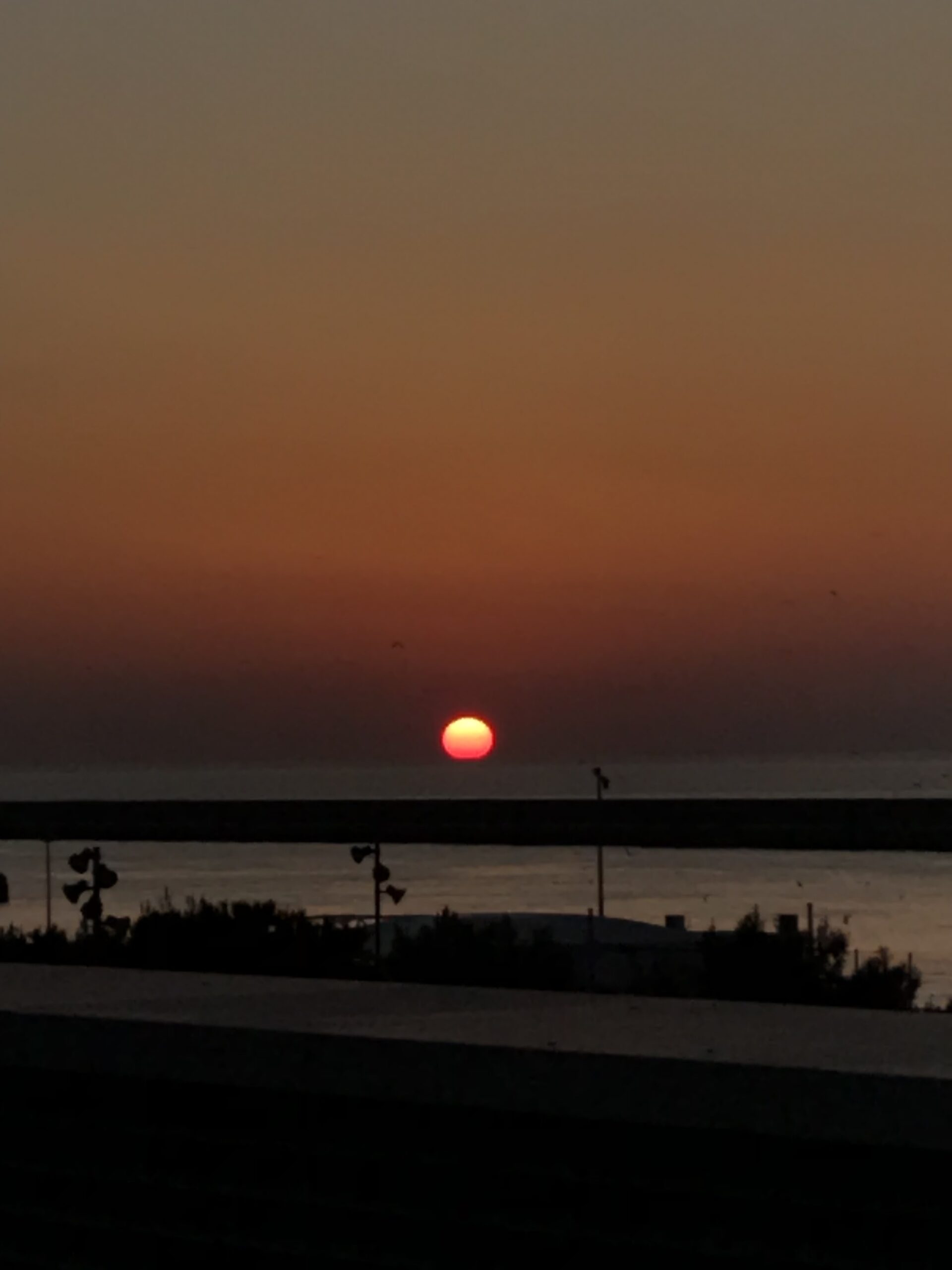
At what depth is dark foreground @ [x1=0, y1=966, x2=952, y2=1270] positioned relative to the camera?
2.74 m

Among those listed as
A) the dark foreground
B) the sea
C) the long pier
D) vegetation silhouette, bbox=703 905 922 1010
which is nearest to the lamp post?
the long pier

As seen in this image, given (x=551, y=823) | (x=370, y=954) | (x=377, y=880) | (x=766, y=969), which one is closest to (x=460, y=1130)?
(x=551, y=823)

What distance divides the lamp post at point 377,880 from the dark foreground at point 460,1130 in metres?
0.19

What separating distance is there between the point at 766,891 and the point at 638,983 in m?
99.2

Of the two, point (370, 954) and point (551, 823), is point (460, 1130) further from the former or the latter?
point (370, 954)

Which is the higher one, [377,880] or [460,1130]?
[377,880]

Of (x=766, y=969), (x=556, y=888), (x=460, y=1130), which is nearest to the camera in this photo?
(x=460, y=1130)

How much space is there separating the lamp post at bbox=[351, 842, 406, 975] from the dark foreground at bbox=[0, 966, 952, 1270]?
19cm

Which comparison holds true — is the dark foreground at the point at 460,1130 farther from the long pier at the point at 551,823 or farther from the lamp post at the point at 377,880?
the long pier at the point at 551,823

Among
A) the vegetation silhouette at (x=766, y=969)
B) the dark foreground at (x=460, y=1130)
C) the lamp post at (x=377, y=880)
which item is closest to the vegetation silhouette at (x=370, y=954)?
the vegetation silhouette at (x=766, y=969)

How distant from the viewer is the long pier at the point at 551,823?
3.25 m

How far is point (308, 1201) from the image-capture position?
3275 millimetres

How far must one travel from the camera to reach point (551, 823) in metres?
3.51

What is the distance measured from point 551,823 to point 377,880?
0.54m
